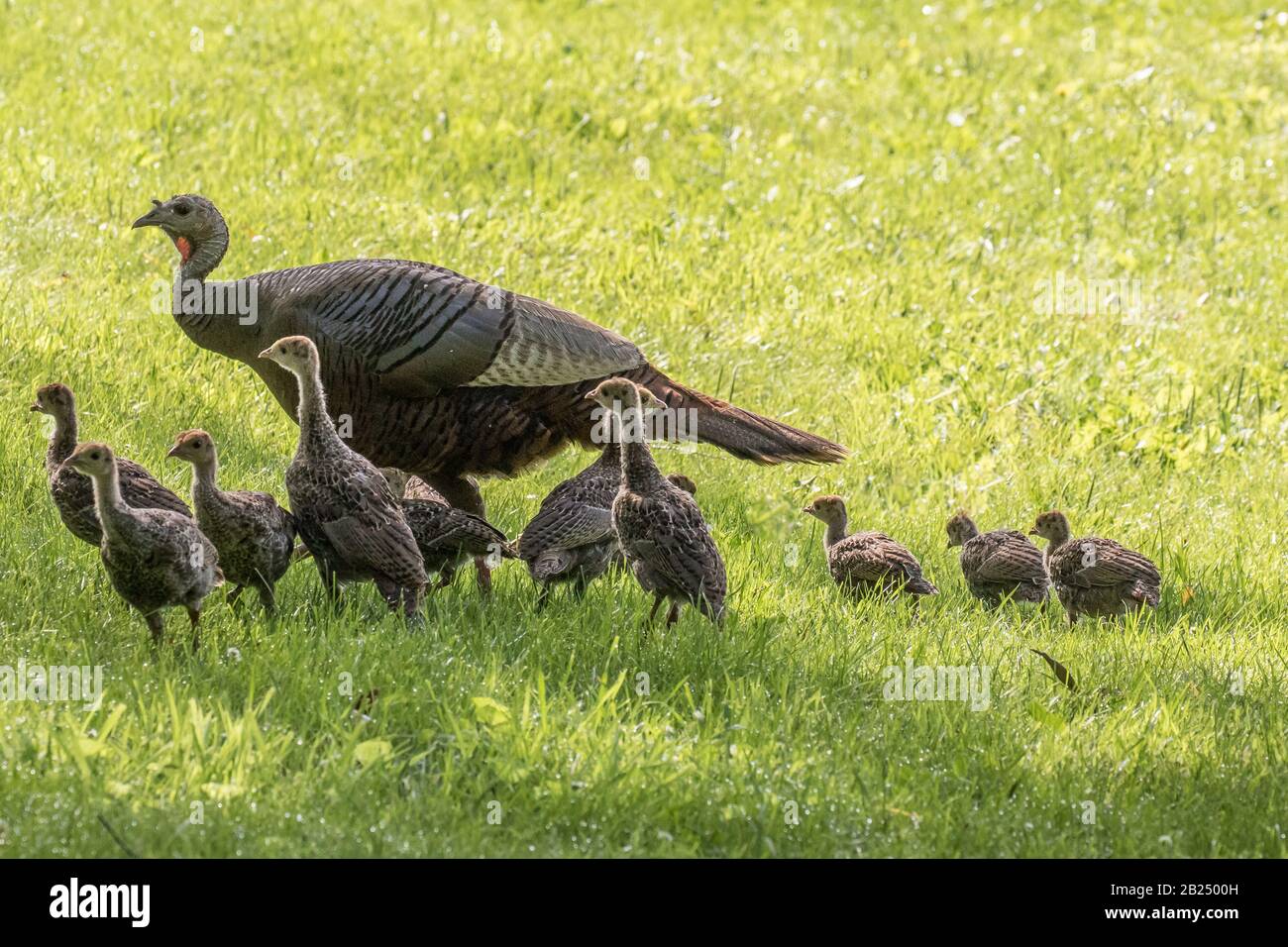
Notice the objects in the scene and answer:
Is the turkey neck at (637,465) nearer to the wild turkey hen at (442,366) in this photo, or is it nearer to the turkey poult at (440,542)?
the turkey poult at (440,542)

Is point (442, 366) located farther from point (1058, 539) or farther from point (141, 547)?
point (1058, 539)

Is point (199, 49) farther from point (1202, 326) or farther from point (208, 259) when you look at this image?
point (1202, 326)

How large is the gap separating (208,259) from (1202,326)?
23.0 feet

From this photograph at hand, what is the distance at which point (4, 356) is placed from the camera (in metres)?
8.42

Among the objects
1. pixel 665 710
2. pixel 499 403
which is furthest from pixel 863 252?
pixel 665 710

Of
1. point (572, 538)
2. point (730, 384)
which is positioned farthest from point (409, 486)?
point (730, 384)

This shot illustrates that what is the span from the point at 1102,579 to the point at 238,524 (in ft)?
12.5

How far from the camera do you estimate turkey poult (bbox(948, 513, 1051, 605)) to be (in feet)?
23.8

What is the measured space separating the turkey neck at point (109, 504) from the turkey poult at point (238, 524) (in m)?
0.44

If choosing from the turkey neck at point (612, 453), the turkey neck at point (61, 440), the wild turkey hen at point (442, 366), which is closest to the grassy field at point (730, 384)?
the turkey neck at point (61, 440)

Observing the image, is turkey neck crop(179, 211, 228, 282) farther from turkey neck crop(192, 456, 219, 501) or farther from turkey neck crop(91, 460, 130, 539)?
turkey neck crop(91, 460, 130, 539)

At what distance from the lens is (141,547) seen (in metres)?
5.34

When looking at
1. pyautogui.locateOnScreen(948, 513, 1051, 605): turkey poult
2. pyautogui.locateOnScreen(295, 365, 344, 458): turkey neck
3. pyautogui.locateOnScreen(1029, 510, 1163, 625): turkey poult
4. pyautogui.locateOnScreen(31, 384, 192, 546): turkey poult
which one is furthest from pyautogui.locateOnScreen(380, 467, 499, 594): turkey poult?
pyautogui.locateOnScreen(1029, 510, 1163, 625): turkey poult

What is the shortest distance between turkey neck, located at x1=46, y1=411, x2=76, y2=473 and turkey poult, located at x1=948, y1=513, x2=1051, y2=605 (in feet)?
13.2
